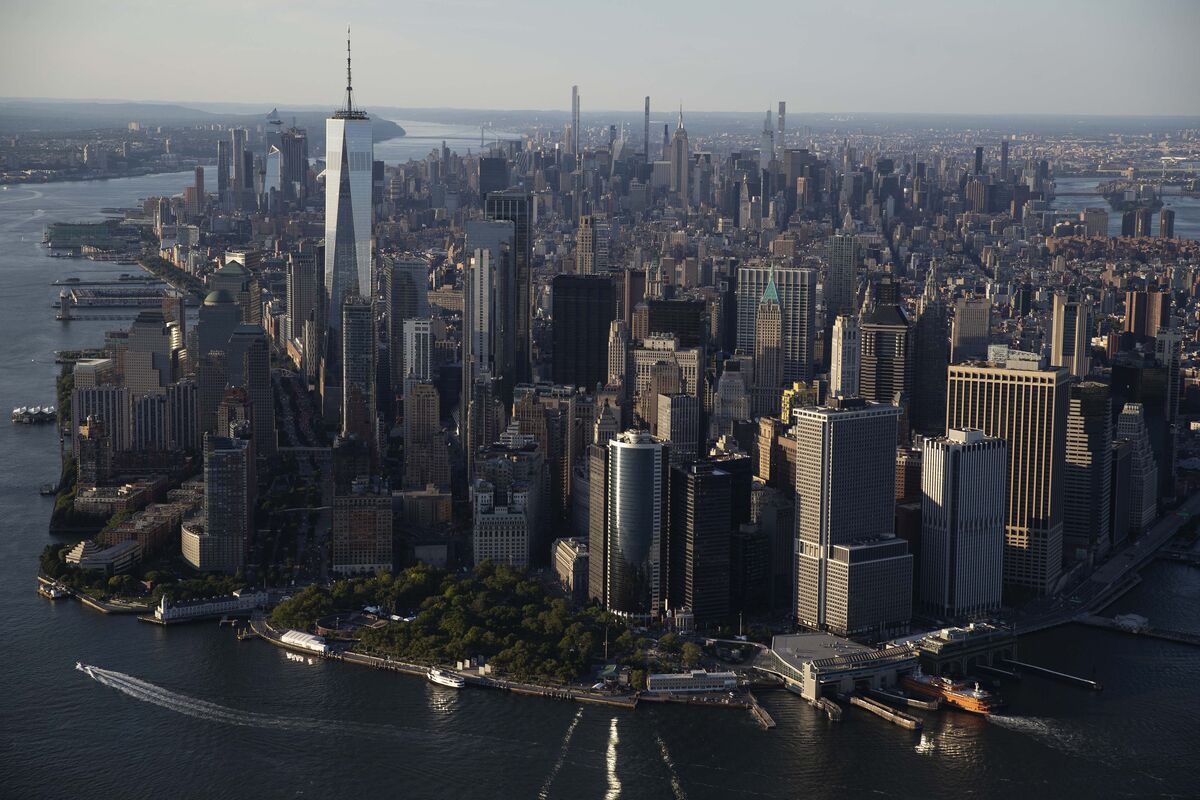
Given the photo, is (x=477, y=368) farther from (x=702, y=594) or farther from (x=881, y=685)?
(x=881, y=685)

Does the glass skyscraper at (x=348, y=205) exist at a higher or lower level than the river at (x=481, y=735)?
higher

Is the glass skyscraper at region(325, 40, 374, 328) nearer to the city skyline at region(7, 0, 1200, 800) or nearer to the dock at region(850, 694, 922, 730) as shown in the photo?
the city skyline at region(7, 0, 1200, 800)

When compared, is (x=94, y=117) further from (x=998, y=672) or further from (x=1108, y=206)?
(x=1108, y=206)

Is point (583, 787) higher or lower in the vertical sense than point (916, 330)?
lower

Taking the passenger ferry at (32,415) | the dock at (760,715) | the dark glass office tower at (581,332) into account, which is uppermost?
the dark glass office tower at (581,332)

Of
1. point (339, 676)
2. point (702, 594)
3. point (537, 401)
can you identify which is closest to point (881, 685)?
point (702, 594)

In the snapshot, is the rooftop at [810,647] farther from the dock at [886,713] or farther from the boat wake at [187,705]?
the boat wake at [187,705]

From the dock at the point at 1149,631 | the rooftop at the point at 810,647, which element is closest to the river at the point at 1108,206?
the dock at the point at 1149,631
